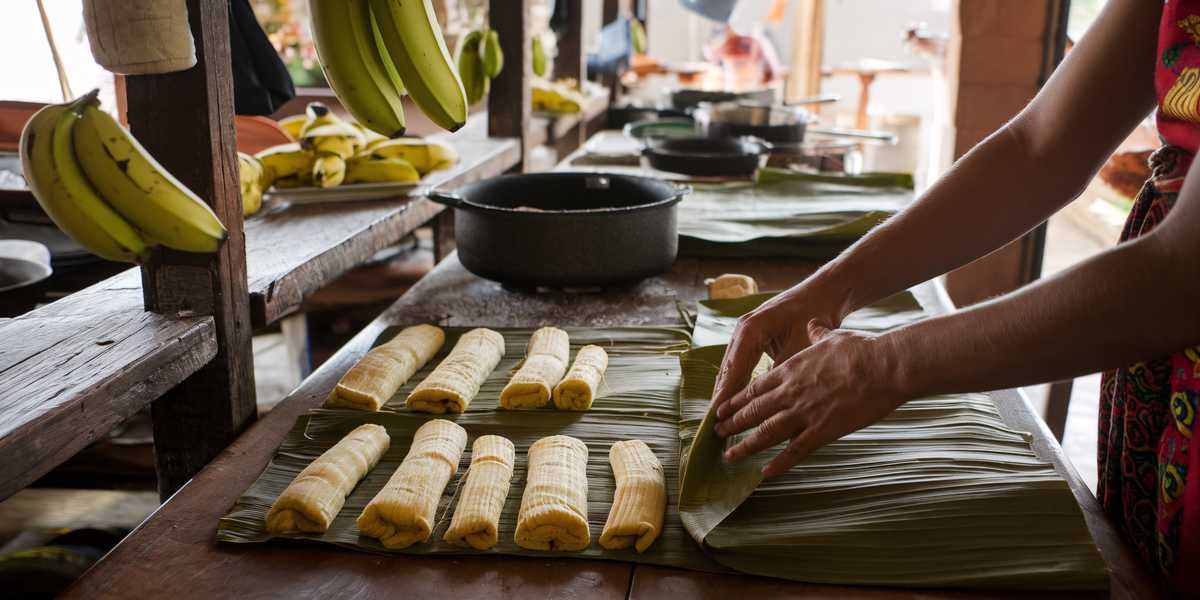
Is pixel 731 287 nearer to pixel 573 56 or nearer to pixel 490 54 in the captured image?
pixel 490 54

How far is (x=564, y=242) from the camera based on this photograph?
6.28ft

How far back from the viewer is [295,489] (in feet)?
3.74

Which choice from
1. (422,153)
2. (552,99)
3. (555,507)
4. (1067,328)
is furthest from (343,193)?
(552,99)

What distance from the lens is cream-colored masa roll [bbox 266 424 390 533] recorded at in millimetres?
1114

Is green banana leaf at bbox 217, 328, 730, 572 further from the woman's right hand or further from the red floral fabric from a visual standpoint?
the red floral fabric

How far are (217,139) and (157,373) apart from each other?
0.36m

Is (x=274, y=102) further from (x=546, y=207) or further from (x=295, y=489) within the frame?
(x=295, y=489)

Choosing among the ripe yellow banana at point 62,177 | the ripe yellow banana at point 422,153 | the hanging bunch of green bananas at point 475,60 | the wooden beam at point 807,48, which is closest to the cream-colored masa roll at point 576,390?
the ripe yellow banana at point 62,177

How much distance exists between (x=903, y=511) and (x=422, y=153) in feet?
6.21

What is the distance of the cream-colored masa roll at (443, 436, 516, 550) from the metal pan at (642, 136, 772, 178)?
74.7 inches

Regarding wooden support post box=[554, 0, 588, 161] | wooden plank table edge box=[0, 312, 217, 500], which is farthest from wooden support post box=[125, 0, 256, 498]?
wooden support post box=[554, 0, 588, 161]

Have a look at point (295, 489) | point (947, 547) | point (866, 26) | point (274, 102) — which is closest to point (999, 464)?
point (947, 547)

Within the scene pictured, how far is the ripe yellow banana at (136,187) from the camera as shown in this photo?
1.04 meters

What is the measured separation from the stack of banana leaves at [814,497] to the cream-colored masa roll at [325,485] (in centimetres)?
2
